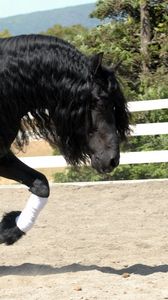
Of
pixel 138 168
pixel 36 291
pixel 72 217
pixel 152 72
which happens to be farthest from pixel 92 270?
pixel 152 72

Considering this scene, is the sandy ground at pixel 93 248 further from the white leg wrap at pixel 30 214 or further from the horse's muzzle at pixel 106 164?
the horse's muzzle at pixel 106 164

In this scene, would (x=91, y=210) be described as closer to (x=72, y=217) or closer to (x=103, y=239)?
(x=72, y=217)

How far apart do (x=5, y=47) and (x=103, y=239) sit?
239cm

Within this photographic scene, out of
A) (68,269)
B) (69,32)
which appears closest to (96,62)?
(68,269)

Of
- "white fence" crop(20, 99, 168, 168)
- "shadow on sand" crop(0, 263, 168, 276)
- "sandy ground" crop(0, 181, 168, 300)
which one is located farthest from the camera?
"white fence" crop(20, 99, 168, 168)

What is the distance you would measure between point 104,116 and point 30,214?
0.92 meters

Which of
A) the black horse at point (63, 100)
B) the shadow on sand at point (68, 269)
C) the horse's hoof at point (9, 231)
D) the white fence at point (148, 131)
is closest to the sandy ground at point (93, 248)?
the shadow on sand at point (68, 269)

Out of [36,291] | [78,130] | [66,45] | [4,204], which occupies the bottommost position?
[4,204]

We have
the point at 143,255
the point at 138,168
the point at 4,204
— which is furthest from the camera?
the point at 138,168

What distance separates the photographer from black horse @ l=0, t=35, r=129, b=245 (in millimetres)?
4570

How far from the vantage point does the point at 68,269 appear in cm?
520

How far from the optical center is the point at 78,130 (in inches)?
185

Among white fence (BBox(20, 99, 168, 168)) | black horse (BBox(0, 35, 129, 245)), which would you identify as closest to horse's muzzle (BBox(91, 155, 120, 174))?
black horse (BBox(0, 35, 129, 245))

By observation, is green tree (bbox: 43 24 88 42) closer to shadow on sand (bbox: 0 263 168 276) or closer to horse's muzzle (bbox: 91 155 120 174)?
shadow on sand (bbox: 0 263 168 276)
